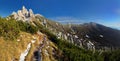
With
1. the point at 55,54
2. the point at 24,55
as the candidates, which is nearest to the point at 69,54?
the point at 55,54

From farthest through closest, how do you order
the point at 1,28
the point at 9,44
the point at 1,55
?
the point at 1,28, the point at 9,44, the point at 1,55

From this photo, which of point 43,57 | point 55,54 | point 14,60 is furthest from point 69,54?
point 14,60

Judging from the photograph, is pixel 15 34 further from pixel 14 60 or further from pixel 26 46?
pixel 14 60

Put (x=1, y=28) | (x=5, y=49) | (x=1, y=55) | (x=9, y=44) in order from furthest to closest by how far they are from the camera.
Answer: (x=1, y=28) → (x=9, y=44) → (x=5, y=49) → (x=1, y=55)

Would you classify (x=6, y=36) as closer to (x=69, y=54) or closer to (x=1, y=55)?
(x=1, y=55)

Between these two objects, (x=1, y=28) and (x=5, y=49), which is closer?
(x=5, y=49)

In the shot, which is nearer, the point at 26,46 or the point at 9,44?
the point at 9,44

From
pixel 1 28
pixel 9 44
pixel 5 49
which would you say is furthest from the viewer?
pixel 1 28

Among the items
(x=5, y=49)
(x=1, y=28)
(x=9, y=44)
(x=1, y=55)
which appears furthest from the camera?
(x=1, y=28)

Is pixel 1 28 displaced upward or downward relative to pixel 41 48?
upward
